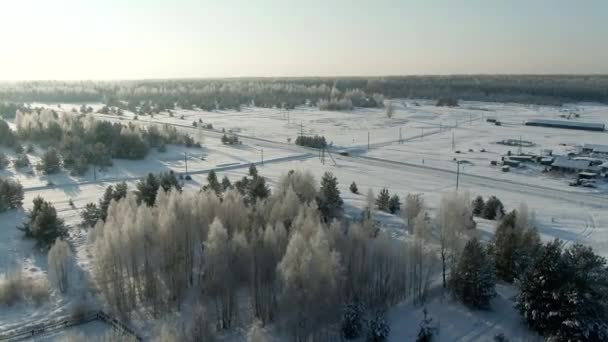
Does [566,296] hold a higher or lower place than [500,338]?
higher

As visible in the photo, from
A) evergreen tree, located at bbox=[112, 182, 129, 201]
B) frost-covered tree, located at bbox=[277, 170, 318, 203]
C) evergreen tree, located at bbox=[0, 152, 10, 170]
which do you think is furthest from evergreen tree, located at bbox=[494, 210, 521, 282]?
evergreen tree, located at bbox=[0, 152, 10, 170]

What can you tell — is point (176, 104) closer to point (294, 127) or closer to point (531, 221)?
point (294, 127)

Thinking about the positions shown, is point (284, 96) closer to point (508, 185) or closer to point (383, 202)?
point (508, 185)

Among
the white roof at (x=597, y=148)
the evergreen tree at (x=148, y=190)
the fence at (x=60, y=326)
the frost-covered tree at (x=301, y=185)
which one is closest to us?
the fence at (x=60, y=326)

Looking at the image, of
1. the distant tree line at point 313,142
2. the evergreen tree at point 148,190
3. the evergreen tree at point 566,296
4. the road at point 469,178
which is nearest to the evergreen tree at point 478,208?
the road at point 469,178

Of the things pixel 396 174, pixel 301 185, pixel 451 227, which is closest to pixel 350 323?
pixel 451 227

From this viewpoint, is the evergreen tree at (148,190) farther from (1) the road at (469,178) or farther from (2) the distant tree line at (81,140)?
(1) the road at (469,178)

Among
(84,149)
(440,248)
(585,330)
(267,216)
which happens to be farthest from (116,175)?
(585,330)
